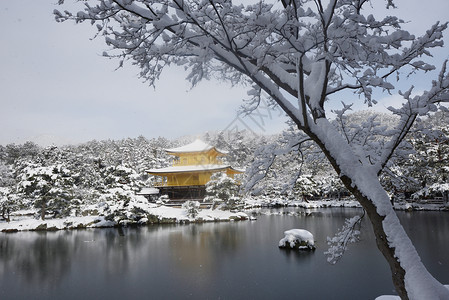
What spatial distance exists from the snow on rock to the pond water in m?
0.37

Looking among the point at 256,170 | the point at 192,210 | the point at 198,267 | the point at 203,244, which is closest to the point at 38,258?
the point at 203,244

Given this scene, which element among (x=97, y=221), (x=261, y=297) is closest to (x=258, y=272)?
(x=261, y=297)

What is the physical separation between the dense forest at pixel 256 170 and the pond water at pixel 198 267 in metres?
2.59

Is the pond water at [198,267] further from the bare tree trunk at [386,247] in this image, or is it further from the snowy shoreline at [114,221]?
the bare tree trunk at [386,247]

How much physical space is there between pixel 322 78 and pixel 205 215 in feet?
61.6

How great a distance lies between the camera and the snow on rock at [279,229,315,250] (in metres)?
11.4

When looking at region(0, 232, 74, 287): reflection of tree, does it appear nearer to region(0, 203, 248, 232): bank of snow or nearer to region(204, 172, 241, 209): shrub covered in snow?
region(0, 203, 248, 232): bank of snow

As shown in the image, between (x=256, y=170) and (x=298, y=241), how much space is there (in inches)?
370

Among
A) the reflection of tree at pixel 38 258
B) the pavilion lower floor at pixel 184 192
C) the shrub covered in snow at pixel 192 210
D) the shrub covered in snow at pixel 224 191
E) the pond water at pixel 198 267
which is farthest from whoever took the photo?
the pavilion lower floor at pixel 184 192

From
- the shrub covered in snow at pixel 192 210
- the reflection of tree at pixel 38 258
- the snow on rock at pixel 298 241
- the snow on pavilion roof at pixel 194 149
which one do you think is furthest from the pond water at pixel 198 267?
the snow on pavilion roof at pixel 194 149

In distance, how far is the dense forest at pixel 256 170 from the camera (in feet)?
10.9

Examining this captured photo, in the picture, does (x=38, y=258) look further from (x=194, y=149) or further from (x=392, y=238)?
(x=194, y=149)

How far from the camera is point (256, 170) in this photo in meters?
3.32

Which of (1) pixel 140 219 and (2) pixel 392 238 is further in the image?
(1) pixel 140 219
